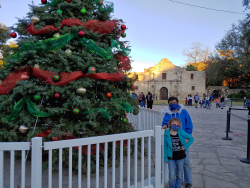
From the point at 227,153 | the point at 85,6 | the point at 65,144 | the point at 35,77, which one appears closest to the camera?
the point at 65,144

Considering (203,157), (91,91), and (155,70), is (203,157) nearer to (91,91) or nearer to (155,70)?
(91,91)

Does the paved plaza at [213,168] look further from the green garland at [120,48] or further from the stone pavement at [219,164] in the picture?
the green garland at [120,48]

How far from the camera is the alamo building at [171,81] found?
4538 cm

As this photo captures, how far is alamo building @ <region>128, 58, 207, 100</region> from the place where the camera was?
4538 cm

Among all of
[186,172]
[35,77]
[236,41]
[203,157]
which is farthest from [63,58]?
[236,41]

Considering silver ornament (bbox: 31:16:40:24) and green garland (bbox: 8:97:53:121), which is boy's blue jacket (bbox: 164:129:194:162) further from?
silver ornament (bbox: 31:16:40:24)

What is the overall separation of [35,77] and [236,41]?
4047 centimetres

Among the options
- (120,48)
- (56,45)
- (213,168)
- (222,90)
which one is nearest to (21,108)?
(56,45)

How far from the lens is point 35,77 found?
342 centimetres

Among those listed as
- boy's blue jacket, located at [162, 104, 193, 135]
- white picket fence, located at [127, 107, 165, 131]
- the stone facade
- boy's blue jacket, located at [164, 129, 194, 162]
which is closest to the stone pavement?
boy's blue jacket, located at [164, 129, 194, 162]

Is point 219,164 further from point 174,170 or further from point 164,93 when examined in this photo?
point 164,93

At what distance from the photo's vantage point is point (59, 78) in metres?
3.19

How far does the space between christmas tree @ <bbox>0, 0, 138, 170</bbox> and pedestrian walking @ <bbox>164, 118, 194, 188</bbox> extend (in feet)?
3.38

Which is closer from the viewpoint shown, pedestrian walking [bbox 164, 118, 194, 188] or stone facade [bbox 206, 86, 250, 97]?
pedestrian walking [bbox 164, 118, 194, 188]
